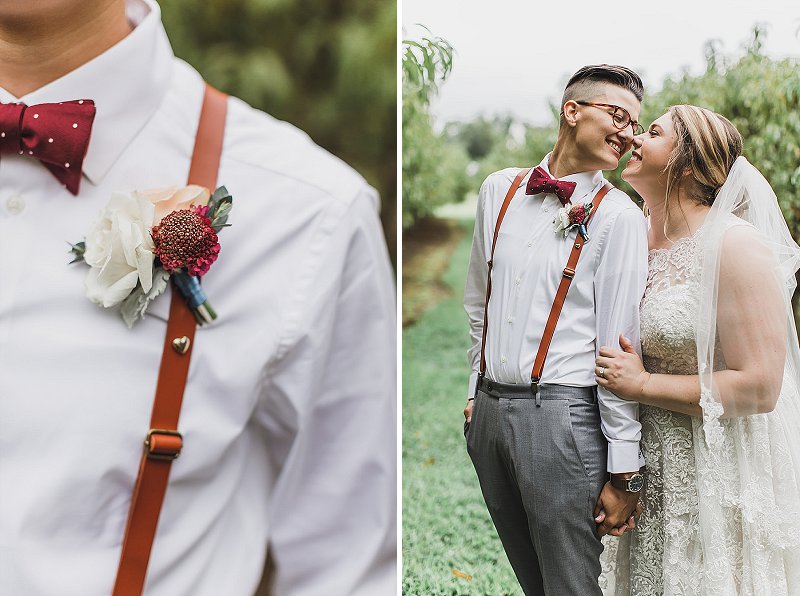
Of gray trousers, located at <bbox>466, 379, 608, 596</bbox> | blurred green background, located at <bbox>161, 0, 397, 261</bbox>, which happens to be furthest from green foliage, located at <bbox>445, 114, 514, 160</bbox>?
gray trousers, located at <bbox>466, 379, 608, 596</bbox>

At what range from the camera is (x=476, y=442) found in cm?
198

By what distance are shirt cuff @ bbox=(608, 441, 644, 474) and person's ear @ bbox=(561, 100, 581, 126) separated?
2.44 ft

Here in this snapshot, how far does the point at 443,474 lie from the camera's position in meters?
2.38

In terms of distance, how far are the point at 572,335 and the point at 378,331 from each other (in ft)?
1.92

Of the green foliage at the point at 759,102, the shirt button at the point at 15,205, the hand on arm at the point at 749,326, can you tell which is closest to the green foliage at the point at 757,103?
the green foliage at the point at 759,102

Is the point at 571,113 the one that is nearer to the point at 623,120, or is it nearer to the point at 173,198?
the point at 623,120

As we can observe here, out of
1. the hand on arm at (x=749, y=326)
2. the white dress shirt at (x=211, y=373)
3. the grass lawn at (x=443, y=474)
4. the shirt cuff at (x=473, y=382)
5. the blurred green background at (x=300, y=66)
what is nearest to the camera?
the white dress shirt at (x=211, y=373)

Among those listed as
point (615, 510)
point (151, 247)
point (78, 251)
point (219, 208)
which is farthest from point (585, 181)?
point (78, 251)

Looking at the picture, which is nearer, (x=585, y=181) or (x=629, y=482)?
(x=629, y=482)

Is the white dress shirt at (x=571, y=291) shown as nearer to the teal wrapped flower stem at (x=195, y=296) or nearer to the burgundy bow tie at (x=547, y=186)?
the burgundy bow tie at (x=547, y=186)

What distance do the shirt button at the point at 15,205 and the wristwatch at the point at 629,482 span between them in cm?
128

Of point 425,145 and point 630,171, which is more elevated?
point 425,145

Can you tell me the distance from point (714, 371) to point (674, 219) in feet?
1.13

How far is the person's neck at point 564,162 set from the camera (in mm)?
1902
